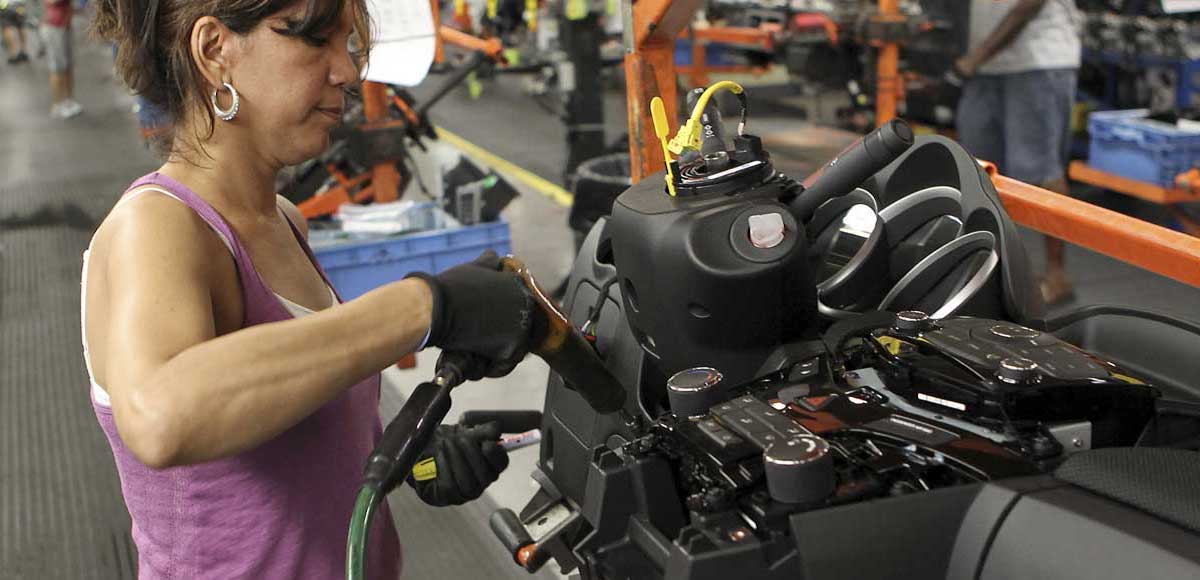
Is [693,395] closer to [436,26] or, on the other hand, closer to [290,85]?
[290,85]

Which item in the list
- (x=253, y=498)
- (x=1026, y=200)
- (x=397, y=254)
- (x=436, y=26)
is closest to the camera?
(x=253, y=498)

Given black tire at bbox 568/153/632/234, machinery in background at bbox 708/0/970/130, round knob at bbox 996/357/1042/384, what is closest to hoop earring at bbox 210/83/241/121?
round knob at bbox 996/357/1042/384

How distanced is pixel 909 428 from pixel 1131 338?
633 mm

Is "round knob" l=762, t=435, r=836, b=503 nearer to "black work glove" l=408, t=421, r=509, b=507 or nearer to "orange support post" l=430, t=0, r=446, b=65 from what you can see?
"black work glove" l=408, t=421, r=509, b=507

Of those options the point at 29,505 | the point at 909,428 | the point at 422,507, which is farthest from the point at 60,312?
the point at 909,428

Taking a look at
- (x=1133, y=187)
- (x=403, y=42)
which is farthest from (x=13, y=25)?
(x=1133, y=187)

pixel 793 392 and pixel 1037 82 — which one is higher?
pixel 793 392

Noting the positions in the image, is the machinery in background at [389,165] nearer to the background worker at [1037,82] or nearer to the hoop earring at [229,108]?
the background worker at [1037,82]

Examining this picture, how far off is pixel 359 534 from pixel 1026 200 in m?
1.31

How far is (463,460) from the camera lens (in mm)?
1349

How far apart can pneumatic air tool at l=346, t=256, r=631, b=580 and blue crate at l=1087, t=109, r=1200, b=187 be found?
13.8 ft

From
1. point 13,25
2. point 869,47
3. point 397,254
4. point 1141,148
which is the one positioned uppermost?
point 13,25

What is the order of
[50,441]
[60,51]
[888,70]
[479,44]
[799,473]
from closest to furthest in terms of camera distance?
1. [799,473]
2. [50,441]
3. [479,44]
4. [888,70]
5. [60,51]

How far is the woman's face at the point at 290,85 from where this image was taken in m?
1.15
